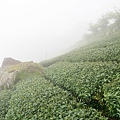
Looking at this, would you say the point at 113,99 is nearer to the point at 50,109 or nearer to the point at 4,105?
the point at 50,109

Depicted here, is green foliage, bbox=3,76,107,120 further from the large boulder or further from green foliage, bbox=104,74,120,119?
the large boulder

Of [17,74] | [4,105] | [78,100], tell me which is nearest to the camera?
[78,100]

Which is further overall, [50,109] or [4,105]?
[4,105]

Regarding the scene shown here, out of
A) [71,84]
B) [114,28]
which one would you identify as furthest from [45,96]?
[114,28]

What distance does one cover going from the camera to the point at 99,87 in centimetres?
1209

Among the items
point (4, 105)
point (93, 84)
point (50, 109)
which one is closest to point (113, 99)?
point (93, 84)

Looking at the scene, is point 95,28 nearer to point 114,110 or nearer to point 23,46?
point 114,110

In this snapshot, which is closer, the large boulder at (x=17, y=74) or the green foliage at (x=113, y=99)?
the green foliage at (x=113, y=99)

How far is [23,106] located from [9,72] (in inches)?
574

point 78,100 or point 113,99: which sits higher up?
point 113,99

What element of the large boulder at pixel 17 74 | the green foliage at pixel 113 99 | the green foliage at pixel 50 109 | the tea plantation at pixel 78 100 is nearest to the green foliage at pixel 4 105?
the tea plantation at pixel 78 100

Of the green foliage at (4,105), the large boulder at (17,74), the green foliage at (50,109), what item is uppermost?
the large boulder at (17,74)

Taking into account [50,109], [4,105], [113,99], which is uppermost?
[113,99]

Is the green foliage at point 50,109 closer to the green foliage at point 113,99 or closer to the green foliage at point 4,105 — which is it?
the green foliage at point 113,99
